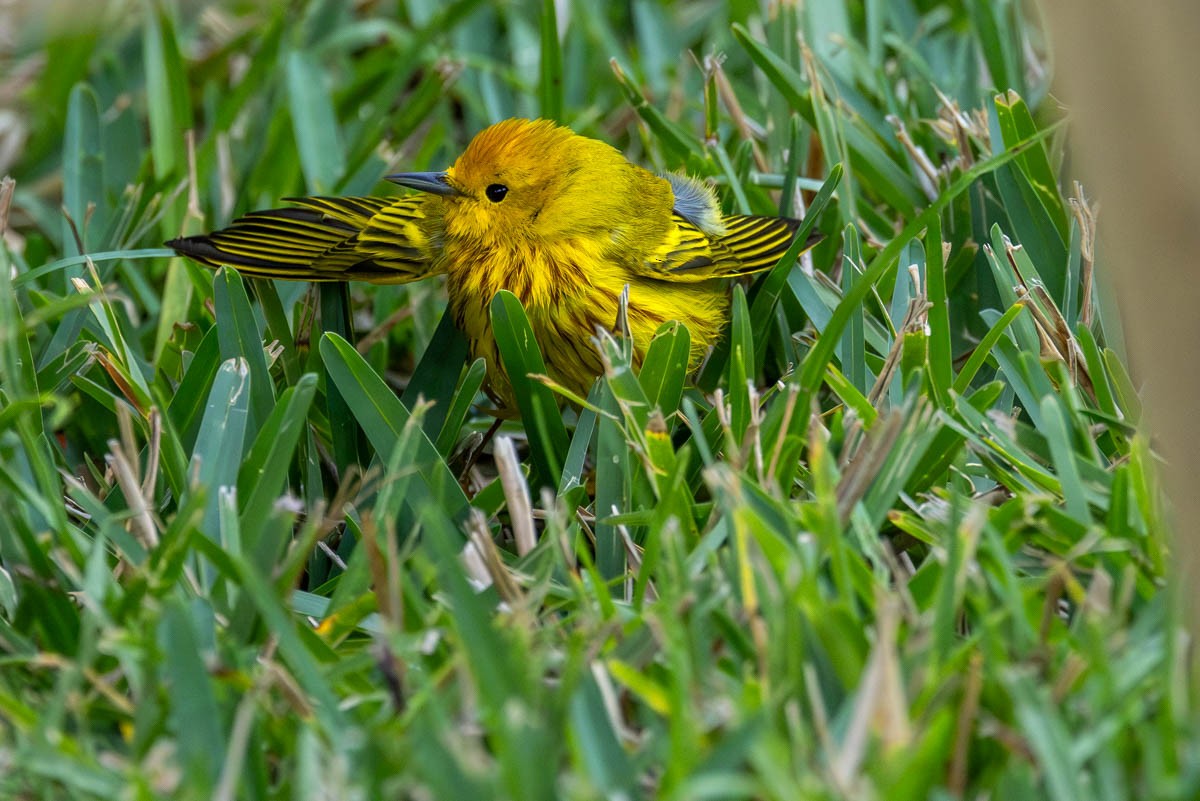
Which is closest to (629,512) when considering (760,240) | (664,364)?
(664,364)

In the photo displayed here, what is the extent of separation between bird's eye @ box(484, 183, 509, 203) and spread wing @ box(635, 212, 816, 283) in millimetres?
270

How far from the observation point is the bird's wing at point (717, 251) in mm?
2365

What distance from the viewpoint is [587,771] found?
1225 millimetres

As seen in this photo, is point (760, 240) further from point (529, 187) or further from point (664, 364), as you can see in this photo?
point (664, 364)

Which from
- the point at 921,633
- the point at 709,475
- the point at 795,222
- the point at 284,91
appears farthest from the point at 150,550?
the point at 284,91

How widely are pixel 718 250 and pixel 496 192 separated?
41cm

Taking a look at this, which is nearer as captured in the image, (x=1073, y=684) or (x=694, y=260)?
(x=1073, y=684)

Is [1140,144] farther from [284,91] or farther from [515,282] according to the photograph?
[284,91]

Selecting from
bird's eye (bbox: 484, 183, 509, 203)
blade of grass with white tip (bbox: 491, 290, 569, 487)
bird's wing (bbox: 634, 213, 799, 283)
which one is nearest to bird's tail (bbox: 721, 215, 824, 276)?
bird's wing (bbox: 634, 213, 799, 283)

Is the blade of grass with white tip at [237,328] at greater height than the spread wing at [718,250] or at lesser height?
greater

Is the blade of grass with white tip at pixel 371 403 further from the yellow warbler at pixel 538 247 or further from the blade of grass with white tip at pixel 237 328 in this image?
the yellow warbler at pixel 538 247

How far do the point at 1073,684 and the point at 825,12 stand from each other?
2255 millimetres

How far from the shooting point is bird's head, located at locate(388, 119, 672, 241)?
2.31 m

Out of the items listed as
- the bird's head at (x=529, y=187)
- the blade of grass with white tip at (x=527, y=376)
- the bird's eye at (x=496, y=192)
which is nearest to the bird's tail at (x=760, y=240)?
the bird's head at (x=529, y=187)
